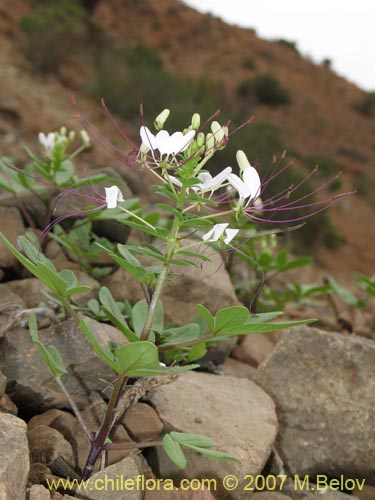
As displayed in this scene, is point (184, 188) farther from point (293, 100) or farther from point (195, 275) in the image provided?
point (293, 100)

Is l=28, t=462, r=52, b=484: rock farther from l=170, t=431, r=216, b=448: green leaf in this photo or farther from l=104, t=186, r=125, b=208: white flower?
l=104, t=186, r=125, b=208: white flower

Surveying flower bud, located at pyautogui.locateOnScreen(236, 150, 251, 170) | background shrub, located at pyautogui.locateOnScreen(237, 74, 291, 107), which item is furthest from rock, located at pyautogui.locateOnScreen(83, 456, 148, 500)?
background shrub, located at pyautogui.locateOnScreen(237, 74, 291, 107)

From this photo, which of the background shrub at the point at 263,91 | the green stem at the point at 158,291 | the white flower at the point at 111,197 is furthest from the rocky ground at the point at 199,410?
the background shrub at the point at 263,91

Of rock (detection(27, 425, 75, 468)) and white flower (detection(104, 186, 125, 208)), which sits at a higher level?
white flower (detection(104, 186, 125, 208))

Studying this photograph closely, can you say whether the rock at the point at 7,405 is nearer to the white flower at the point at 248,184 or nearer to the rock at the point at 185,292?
the rock at the point at 185,292

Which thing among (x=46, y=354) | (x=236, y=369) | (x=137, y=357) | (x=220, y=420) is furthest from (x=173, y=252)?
(x=236, y=369)

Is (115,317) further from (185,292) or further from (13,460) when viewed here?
(185,292)
